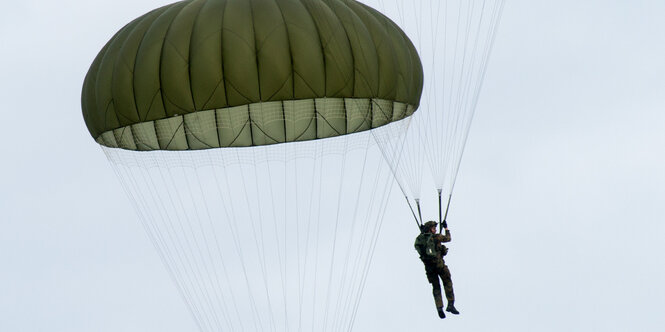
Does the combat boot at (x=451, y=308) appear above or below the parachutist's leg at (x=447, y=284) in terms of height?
below

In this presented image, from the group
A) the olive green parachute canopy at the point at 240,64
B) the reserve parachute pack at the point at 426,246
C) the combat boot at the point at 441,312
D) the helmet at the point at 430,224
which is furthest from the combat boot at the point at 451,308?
the olive green parachute canopy at the point at 240,64

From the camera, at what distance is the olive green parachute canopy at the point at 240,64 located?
30.6 m

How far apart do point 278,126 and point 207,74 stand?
3897 mm

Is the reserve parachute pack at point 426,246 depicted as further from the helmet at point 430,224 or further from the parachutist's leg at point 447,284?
the parachutist's leg at point 447,284

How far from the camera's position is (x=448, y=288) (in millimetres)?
31719

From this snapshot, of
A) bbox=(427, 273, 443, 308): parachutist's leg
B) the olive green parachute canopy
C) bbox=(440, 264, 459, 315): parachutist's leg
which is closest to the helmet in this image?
bbox=(440, 264, 459, 315): parachutist's leg

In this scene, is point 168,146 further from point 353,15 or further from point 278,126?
point 353,15

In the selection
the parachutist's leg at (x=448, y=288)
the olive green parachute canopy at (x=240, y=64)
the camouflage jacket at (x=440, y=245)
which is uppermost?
the olive green parachute canopy at (x=240, y=64)

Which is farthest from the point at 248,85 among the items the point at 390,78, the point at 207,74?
the point at 390,78

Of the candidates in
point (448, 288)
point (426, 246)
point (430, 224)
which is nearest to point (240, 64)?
point (430, 224)

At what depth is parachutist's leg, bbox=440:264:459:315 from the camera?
1243 inches

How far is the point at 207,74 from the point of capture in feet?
100

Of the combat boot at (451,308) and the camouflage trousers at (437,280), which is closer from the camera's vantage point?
the camouflage trousers at (437,280)

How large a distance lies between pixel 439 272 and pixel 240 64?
16.9 ft
